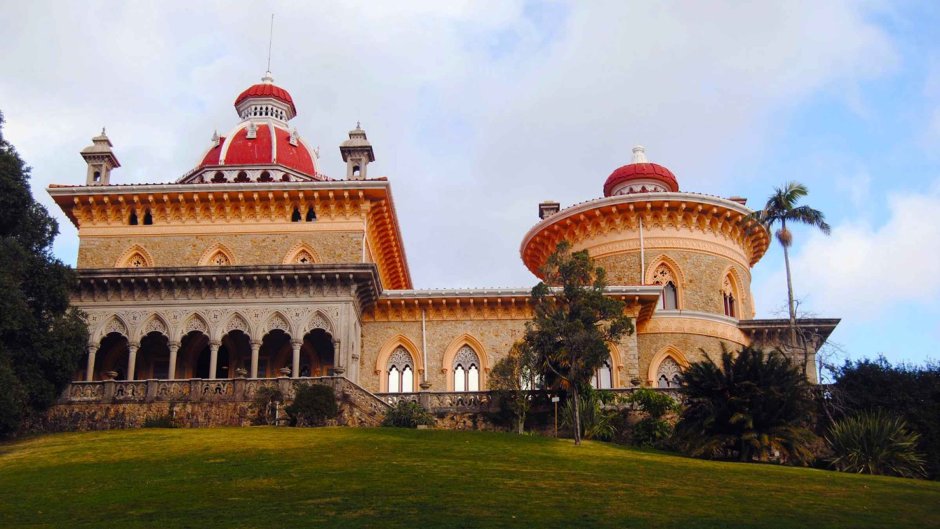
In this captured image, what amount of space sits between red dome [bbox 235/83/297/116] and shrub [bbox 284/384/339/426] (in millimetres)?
20178

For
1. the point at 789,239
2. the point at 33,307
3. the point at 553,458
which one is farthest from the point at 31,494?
the point at 789,239

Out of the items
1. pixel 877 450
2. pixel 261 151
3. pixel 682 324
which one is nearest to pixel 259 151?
pixel 261 151

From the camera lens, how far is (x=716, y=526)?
15.2 metres

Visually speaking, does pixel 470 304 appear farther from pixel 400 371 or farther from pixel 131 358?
pixel 131 358

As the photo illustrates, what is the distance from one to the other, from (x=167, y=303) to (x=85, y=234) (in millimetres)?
5920

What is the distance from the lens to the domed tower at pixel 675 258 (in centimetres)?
3762

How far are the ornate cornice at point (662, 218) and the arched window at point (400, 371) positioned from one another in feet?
21.1

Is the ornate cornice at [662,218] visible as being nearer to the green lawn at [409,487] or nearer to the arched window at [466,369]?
the arched window at [466,369]

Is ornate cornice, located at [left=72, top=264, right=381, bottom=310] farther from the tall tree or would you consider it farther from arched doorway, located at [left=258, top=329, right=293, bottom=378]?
the tall tree

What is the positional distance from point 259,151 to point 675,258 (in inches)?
681

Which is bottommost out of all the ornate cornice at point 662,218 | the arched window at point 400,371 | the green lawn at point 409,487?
the green lawn at point 409,487

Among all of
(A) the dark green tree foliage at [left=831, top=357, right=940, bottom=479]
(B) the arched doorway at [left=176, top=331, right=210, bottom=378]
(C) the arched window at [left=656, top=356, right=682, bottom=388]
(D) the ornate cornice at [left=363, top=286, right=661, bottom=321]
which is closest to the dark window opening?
(D) the ornate cornice at [left=363, top=286, right=661, bottom=321]

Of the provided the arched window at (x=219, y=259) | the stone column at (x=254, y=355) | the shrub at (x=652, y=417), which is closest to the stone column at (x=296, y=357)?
the stone column at (x=254, y=355)

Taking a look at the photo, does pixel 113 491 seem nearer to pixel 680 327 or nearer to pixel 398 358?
pixel 398 358
